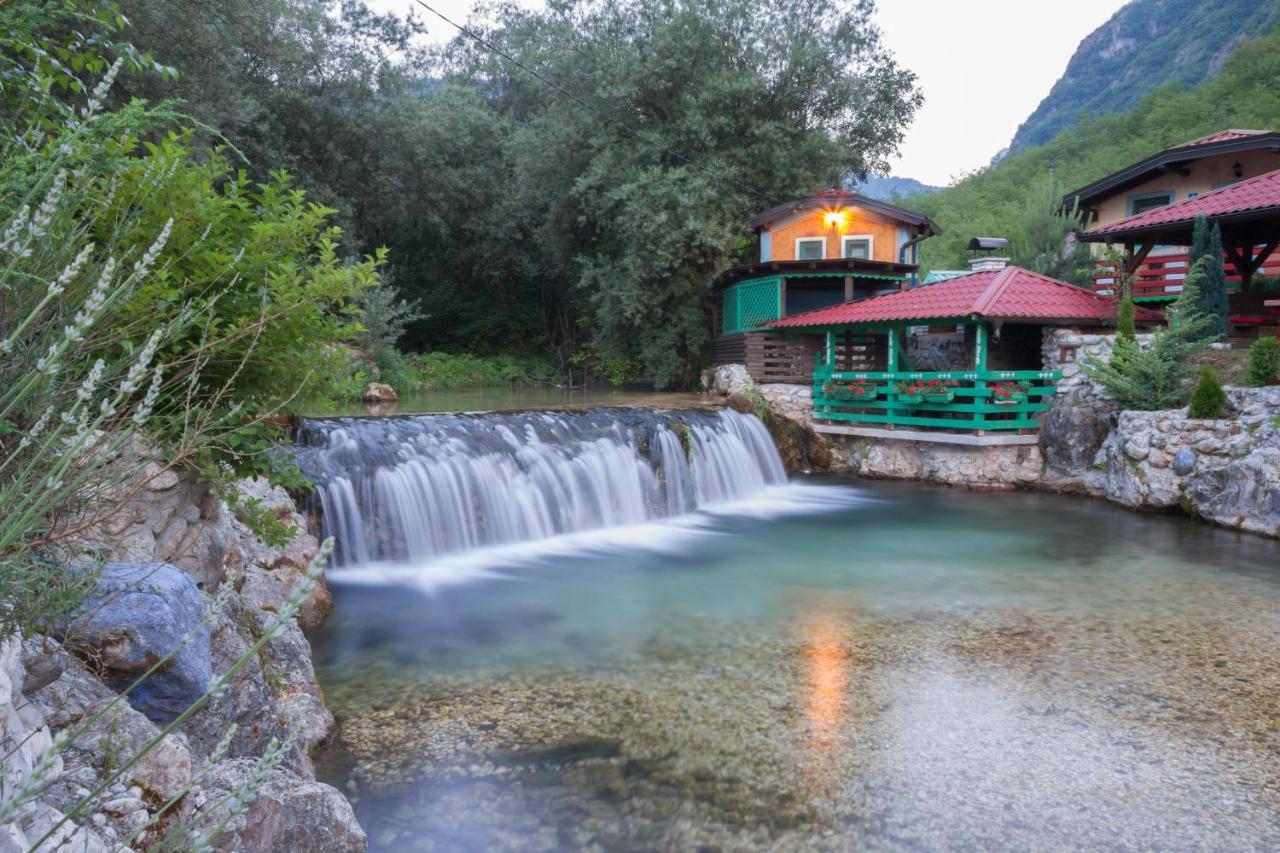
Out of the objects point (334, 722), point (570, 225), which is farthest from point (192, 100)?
point (334, 722)

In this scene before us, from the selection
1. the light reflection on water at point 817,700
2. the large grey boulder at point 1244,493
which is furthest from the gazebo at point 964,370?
the light reflection on water at point 817,700

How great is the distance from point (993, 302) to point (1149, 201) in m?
10.4

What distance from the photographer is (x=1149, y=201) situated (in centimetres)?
2209

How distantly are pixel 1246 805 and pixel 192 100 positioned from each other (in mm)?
18627

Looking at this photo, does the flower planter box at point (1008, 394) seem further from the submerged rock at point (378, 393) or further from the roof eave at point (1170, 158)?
the submerged rock at point (378, 393)

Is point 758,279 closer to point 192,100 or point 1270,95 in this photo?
point 192,100

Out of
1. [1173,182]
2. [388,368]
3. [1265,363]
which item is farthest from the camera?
[388,368]

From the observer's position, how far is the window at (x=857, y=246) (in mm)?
23297

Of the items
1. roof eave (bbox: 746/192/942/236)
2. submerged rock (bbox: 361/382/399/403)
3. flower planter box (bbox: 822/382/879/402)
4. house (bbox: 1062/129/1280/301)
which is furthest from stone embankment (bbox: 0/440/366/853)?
house (bbox: 1062/129/1280/301)

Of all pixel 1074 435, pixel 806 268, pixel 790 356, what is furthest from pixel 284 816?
pixel 806 268

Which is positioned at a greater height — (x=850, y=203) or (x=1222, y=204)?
(x=850, y=203)

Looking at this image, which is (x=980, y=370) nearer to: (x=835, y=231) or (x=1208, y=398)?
(x=1208, y=398)

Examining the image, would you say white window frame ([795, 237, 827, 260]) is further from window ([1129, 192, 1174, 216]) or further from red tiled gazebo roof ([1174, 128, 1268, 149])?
red tiled gazebo roof ([1174, 128, 1268, 149])

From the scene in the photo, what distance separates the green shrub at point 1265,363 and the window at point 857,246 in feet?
38.9
